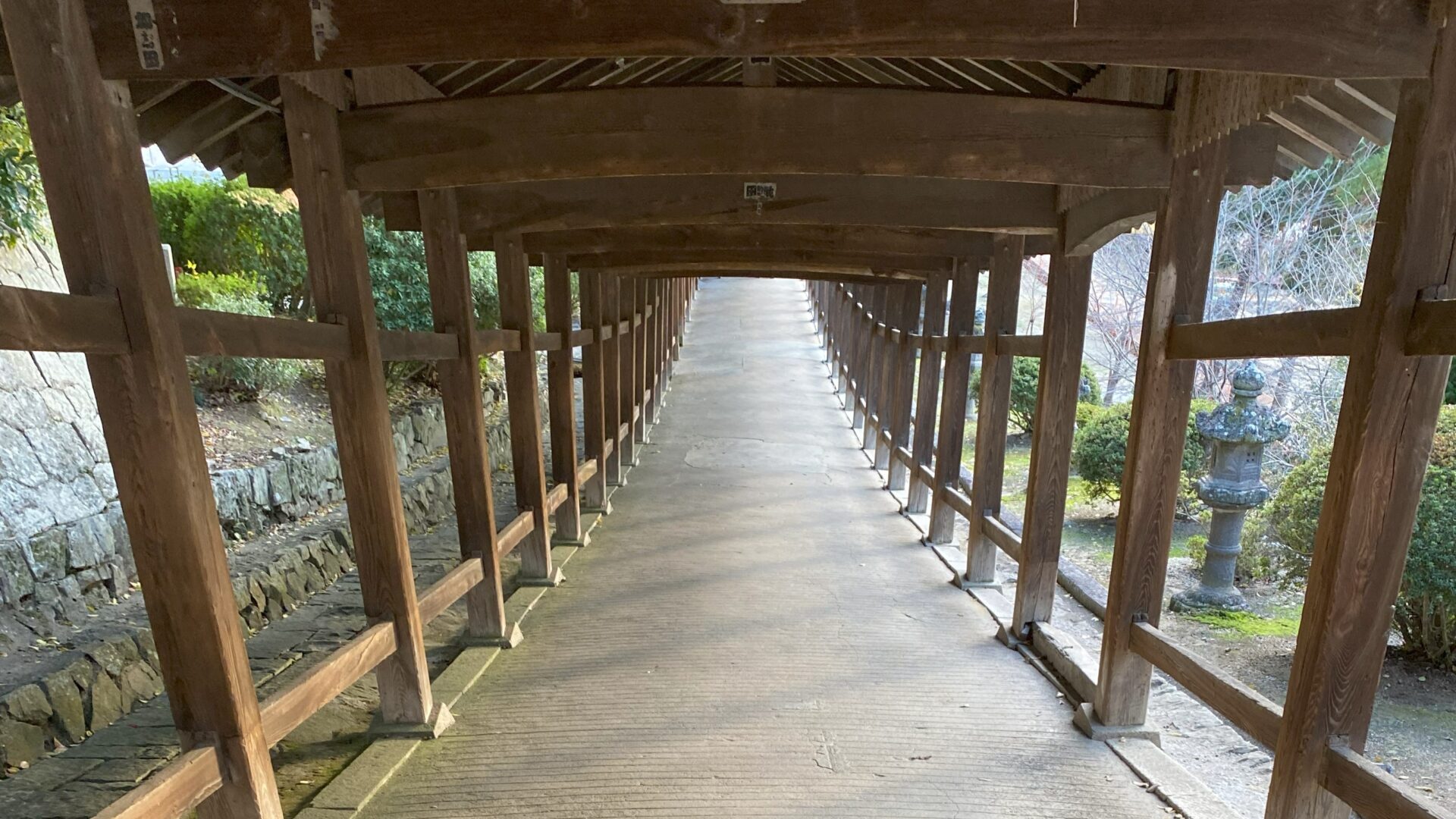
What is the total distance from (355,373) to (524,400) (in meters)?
1.89

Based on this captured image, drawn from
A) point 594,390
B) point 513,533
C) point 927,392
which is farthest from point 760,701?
point 927,392

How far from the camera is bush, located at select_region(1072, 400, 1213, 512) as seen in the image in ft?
28.7

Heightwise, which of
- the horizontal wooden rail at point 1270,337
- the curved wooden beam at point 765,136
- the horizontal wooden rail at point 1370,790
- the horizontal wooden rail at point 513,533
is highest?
the curved wooden beam at point 765,136

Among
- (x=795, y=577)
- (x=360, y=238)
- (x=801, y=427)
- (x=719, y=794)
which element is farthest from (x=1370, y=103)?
(x=801, y=427)

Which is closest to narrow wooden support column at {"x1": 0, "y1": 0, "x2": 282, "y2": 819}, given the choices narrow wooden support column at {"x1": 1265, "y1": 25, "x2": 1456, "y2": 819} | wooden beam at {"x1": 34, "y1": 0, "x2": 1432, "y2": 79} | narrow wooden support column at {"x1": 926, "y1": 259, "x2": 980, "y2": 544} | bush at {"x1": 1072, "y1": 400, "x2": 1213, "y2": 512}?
wooden beam at {"x1": 34, "y1": 0, "x2": 1432, "y2": 79}

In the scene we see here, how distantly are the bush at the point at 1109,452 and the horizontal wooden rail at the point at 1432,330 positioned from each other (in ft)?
23.8

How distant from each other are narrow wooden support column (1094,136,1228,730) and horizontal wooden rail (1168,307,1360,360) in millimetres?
113

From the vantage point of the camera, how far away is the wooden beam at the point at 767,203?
377 centimetres

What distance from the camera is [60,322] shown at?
1.65 metres

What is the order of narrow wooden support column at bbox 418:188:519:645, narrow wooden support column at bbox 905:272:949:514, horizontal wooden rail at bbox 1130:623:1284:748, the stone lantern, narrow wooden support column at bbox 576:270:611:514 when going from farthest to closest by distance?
1. narrow wooden support column at bbox 576:270:611:514
2. narrow wooden support column at bbox 905:272:949:514
3. the stone lantern
4. narrow wooden support column at bbox 418:188:519:645
5. horizontal wooden rail at bbox 1130:623:1284:748

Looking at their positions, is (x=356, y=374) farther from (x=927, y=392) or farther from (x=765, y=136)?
(x=927, y=392)

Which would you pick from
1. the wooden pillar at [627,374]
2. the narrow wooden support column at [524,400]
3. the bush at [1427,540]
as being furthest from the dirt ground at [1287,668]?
the wooden pillar at [627,374]

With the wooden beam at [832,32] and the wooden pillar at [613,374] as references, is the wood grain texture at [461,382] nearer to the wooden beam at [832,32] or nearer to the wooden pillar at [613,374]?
the wooden beam at [832,32]

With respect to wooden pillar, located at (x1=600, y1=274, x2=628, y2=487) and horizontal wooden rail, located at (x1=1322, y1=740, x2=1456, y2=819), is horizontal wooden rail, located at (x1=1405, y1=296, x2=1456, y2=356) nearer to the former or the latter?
horizontal wooden rail, located at (x1=1322, y1=740, x2=1456, y2=819)
